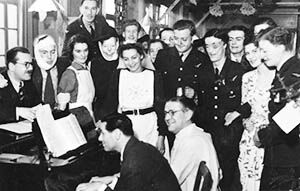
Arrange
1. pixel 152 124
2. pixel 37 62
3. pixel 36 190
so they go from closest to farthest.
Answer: pixel 36 190
pixel 37 62
pixel 152 124

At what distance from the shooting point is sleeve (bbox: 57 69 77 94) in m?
2.60

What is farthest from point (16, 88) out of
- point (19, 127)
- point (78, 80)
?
point (78, 80)

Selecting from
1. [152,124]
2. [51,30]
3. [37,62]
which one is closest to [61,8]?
[51,30]

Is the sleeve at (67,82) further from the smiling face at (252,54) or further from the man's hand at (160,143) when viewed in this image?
the smiling face at (252,54)

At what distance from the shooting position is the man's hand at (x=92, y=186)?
1.86 m

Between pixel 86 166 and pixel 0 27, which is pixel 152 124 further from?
pixel 0 27

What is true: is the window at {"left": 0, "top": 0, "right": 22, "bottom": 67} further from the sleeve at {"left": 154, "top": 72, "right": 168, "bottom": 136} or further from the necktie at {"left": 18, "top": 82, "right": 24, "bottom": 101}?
the sleeve at {"left": 154, "top": 72, "right": 168, "bottom": 136}

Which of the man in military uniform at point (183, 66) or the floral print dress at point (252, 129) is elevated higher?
the man in military uniform at point (183, 66)

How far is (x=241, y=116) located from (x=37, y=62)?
123 centimetres

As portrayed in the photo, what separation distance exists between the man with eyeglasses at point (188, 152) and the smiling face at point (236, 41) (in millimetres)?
975

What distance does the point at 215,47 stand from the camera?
297 centimetres

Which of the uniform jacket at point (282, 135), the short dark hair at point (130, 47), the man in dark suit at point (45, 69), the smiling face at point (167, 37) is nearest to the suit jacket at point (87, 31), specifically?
the short dark hair at point (130, 47)

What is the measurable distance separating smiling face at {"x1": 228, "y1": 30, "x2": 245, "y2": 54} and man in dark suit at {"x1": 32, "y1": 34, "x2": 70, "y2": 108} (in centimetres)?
119

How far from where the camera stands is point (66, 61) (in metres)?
2.67
